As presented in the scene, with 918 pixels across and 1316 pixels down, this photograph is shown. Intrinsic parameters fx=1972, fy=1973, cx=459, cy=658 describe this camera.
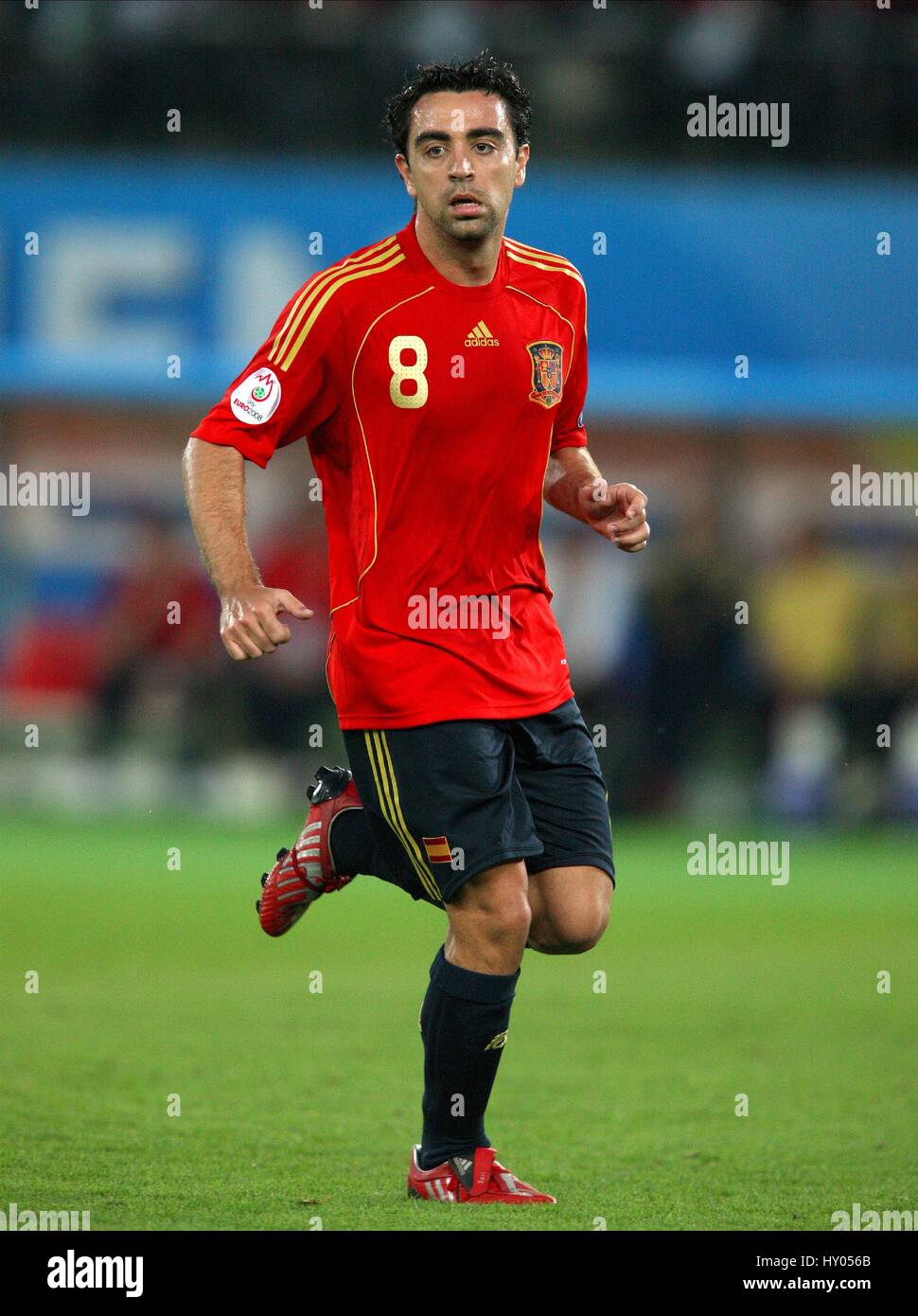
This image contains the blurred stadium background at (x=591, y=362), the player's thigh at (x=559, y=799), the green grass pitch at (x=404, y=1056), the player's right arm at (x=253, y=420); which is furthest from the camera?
the blurred stadium background at (x=591, y=362)

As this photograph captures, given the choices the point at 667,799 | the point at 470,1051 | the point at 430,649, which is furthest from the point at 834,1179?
the point at 667,799

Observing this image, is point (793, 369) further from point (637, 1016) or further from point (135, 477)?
point (637, 1016)

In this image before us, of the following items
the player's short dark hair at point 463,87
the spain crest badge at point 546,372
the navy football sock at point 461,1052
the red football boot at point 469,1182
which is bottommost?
the red football boot at point 469,1182

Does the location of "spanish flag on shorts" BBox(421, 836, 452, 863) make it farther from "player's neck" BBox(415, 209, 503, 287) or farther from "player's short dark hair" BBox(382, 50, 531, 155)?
"player's short dark hair" BBox(382, 50, 531, 155)

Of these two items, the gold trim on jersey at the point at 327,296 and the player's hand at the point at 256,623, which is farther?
the gold trim on jersey at the point at 327,296

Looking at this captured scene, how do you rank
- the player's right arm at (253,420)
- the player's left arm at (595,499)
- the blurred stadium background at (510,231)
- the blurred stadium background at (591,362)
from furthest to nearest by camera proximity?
the blurred stadium background at (510,231) < the blurred stadium background at (591,362) < the player's left arm at (595,499) < the player's right arm at (253,420)

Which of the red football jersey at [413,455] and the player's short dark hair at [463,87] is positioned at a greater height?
the player's short dark hair at [463,87]

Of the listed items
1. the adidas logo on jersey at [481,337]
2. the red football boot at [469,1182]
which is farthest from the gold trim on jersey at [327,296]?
the red football boot at [469,1182]

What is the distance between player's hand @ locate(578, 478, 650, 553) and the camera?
16.6 feet

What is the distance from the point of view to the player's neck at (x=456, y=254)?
4.94 m

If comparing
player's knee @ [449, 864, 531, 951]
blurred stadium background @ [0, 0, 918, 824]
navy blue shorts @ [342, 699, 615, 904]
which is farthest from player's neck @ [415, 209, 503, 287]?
blurred stadium background @ [0, 0, 918, 824]

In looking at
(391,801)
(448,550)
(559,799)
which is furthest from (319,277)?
(559,799)

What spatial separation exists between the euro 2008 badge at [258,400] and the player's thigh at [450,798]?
2.71 feet

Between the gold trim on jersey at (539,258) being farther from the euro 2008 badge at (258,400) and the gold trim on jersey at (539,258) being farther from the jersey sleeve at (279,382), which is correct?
the euro 2008 badge at (258,400)
